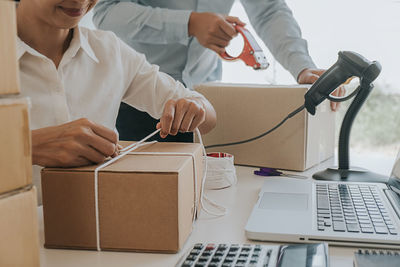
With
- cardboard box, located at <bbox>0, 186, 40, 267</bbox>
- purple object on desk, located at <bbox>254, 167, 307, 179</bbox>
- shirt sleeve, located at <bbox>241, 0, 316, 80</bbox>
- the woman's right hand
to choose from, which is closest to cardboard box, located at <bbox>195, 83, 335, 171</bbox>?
purple object on desk, located at <bbox>254, 167, 307, 179</bbox>

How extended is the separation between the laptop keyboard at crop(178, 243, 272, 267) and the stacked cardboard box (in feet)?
0.67

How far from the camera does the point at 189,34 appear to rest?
146 centimetres

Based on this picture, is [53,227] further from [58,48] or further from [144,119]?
[144,119]

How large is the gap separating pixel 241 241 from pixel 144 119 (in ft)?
2.87

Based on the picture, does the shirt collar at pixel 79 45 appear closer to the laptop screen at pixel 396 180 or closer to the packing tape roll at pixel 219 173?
the packing tape roll at pixel 219 173

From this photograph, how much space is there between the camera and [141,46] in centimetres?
161

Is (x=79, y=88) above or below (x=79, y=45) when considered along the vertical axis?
below

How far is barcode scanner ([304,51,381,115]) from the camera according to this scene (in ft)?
3.56

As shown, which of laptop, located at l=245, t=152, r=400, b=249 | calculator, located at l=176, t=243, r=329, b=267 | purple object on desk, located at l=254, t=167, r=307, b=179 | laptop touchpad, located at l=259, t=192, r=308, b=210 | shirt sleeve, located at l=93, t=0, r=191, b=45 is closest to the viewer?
calculator, located at l=176, t=243, r=329, b=267

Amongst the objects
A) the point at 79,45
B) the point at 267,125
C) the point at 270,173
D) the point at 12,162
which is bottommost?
the point at 270,173

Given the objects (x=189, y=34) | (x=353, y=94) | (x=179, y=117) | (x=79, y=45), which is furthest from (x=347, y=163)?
(x=79, y=45)

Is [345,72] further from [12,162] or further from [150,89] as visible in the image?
[12,162]

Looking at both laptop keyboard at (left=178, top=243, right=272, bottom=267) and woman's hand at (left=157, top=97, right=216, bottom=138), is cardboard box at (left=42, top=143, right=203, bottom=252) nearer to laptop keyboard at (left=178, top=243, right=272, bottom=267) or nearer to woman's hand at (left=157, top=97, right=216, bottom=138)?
laptop keyboard at (left=178, top=243, right=272, bottom=267)

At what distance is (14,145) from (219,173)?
0.60m
